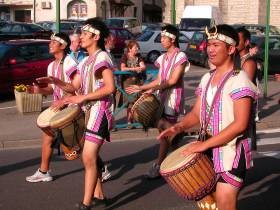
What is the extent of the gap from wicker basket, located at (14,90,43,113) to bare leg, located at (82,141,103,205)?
22.9ft

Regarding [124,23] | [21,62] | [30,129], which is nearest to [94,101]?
[30,129]

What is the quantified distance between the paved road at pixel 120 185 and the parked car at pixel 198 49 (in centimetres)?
1439

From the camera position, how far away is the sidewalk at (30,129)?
10008 millimetres

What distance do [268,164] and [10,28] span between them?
855 inches

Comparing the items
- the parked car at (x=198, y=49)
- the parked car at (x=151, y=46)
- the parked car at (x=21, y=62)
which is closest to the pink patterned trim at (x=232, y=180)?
the parked car at (x=21, y=62)

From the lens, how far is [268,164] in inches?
330

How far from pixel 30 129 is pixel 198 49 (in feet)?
46.1

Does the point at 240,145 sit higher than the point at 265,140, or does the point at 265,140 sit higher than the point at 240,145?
the point at 240,145

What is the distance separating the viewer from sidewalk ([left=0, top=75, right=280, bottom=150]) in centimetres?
1001

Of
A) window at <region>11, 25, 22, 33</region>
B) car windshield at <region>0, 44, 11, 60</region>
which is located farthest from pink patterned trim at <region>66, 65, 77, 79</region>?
window at <region>11, 25, 22, 33</region>

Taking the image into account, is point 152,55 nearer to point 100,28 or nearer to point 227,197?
point 100,28

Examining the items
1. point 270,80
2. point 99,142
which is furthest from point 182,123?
point 270,80

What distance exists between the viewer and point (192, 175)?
4070 millimetres

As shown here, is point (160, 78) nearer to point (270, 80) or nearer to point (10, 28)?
point (270, 80)
